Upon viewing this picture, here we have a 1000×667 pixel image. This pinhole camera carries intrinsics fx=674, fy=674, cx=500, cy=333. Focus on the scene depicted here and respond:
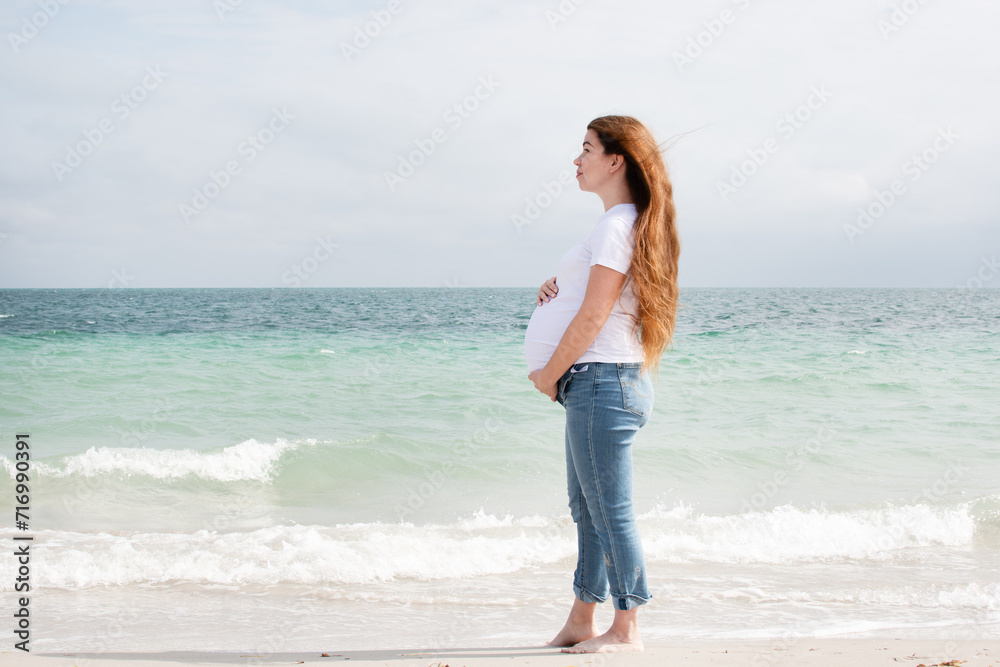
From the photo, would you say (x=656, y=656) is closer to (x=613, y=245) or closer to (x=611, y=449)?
(x=611, y=449)

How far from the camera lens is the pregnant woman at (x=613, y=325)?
2.15 m

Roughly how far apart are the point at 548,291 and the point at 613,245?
319mm

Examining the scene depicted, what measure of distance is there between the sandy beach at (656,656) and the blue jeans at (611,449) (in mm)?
349

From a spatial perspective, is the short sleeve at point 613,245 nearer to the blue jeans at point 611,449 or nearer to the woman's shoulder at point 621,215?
the woman's shoulder at point 621,215

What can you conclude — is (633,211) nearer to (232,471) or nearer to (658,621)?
(658,621)

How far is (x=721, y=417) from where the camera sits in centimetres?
882

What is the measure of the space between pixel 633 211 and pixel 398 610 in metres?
2.43

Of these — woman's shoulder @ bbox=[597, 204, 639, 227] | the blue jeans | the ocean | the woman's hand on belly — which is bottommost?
the ocean

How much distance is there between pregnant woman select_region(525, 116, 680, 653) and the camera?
215 cm

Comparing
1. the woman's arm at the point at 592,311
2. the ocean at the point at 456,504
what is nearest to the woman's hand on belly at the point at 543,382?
the woman's arm at the point at 592,311

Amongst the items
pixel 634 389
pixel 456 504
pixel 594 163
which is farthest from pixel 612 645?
pixel 456 504

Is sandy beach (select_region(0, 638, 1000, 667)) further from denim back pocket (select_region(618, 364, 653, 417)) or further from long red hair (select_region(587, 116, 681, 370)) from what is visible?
long red hair (select_region(587, 116, 681, 370))

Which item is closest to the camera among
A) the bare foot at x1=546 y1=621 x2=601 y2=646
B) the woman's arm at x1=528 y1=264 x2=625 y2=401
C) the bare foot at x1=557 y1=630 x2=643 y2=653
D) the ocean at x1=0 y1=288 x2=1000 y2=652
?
the woman's arm at x1=528 y1=264 x2=625 y2=401

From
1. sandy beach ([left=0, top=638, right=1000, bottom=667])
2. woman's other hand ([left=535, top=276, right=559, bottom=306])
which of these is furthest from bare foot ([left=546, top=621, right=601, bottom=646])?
woman's other hand ([left=535, top=276, right=559, bottom=306])
